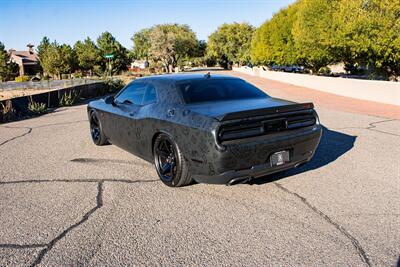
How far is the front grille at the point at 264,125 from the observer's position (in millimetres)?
3479

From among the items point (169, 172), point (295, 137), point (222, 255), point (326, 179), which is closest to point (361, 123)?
point (326, 179)

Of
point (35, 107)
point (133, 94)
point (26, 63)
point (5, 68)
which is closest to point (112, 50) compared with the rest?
point (5, 68)

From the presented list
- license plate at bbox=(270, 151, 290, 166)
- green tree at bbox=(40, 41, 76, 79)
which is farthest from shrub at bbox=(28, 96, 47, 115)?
green tree at bbox=(40, 41, 76, 79)

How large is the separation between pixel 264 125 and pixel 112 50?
67394 mm

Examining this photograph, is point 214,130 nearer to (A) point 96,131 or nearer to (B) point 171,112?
(B) point 171,112

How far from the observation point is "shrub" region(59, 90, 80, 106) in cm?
1474

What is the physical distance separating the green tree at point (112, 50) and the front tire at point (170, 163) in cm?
6350

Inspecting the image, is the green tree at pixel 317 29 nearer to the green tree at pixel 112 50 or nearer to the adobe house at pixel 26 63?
the green tree at pixel 112 50

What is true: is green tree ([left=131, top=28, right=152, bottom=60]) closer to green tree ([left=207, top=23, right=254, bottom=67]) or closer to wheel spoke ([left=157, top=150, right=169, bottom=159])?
green tree ([left=207, top=23, right=254, bottom=67])

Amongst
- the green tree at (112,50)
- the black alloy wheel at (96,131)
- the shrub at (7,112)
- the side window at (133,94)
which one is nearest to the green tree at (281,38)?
the shrub at (7,112)

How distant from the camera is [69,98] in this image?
15.1m

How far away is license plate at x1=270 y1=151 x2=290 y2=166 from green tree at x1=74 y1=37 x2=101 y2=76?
218 feet

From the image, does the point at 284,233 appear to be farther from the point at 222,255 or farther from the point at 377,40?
the point at 377,40

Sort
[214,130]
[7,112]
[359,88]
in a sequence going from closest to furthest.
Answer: [214,130], [7,112], [359,88]
